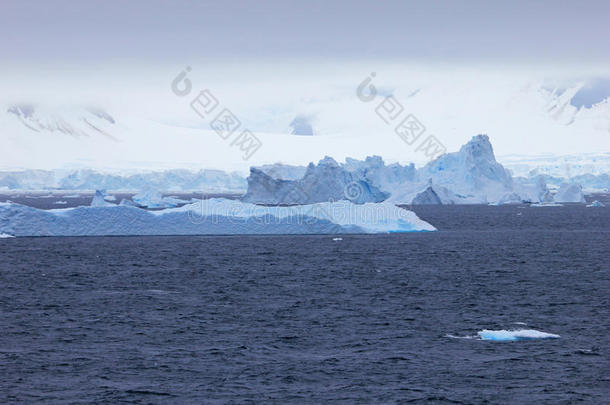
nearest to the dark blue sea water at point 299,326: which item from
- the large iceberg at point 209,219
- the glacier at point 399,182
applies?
the large iceberg at point 209,219

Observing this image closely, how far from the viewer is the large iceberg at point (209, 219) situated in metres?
44.6

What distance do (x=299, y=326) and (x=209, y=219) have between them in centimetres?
2536

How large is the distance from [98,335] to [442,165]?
73.7 m

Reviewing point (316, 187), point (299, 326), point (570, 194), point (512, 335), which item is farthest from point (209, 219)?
point (570, 194)

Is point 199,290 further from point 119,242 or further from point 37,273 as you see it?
point 119,242

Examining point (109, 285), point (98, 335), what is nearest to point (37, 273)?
point (109, 285)

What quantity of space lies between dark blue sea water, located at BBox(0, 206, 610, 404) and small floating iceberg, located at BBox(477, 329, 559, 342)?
421 millimetres

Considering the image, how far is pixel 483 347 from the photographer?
1894 centimetres

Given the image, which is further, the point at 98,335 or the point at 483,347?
the point at 98,335

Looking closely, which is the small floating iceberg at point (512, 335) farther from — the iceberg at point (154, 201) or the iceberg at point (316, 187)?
the iceberg at point (154, 201)

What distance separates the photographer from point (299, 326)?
2155 centimetres

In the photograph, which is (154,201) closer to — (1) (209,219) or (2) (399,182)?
(2) (399,182)

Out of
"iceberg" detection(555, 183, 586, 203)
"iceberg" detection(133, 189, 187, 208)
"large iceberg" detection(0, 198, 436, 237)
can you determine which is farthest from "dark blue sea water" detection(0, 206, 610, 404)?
"iceberg" detection(555, 183, 586, 203)

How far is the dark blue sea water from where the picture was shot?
15.5 metres
